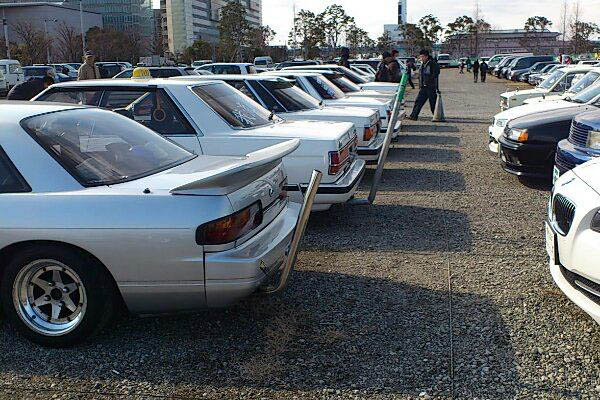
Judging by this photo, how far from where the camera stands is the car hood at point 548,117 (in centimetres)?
859

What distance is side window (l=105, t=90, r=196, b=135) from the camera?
643 centimetres

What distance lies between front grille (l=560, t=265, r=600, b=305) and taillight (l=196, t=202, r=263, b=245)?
1.99m

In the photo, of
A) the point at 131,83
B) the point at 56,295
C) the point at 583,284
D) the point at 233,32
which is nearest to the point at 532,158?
the point at 583,284

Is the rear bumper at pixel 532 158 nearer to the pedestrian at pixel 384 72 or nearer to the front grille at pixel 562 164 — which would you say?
the front grille at pixel 562 164

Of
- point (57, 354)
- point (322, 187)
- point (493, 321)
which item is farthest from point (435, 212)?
point (57, 354)

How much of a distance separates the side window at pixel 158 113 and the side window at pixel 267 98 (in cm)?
242

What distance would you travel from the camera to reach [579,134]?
278 inches

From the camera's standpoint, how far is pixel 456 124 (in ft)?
56.2

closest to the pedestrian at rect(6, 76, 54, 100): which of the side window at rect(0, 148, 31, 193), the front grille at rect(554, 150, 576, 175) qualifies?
the side window at rect(0, 148, 31, 193)

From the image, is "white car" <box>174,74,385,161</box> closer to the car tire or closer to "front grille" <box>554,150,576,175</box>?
"front grille" <box>554,150,576,175</box>

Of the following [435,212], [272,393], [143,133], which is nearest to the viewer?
[272,393]

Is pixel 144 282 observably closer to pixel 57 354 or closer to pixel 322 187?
pixel 57 354

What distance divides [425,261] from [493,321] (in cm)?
130

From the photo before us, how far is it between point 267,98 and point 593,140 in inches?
159
